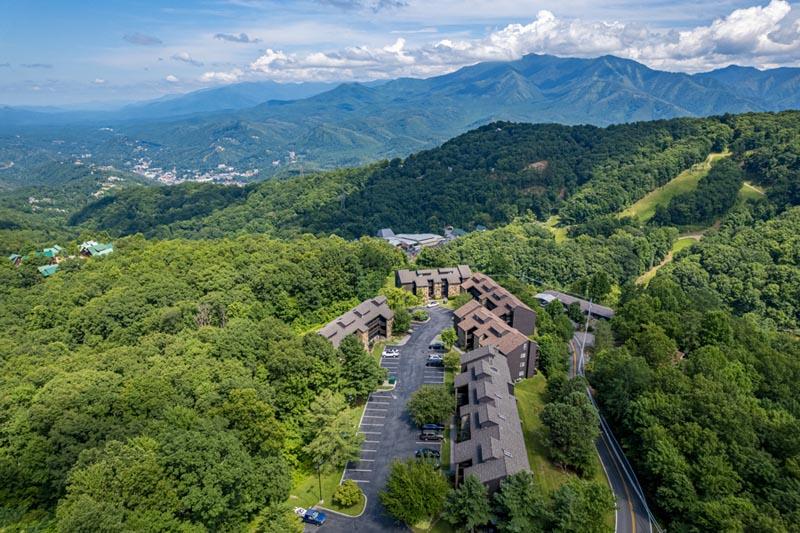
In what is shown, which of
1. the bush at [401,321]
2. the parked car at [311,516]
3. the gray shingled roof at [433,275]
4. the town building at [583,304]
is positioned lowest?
the town building at [583,304]

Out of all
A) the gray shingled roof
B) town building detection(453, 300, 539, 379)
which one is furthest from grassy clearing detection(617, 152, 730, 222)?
town building detection(453, 300, 539, 379)

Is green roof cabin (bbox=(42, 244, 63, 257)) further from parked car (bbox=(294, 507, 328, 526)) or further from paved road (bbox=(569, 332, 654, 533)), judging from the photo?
paved road (bbox=(569, 332, 654, 533))

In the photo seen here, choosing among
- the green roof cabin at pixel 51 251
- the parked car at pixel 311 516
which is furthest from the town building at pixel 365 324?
the green roof cabin at pixel 51 251

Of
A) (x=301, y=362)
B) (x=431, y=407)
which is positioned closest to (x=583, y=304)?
(x=431, y=407)

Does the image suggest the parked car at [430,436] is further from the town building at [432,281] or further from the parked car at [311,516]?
the town building at [432,281]

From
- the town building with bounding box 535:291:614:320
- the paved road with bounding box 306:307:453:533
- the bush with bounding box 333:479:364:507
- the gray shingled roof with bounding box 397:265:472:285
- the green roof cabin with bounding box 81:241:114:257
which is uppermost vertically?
the gray shingled roof with bounding box 397:265:472:285

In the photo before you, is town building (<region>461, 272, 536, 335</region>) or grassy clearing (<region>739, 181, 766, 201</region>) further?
grassy clearing (<region>739, 181, 766, 201</region>)

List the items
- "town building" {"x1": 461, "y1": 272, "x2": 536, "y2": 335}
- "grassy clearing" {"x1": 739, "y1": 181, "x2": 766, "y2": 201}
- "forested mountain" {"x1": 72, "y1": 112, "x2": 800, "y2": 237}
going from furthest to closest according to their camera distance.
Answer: "forested mountain" {"x1": 72, "y1": 112, "x2": 800, "y2": 237}, "grassy clearing" {"x1": 739, "y1": 181, "x2": 766, "y2": 201}, "town building" {"x1": 461, "y1": 272, "x2": 536, "y2": 335}
